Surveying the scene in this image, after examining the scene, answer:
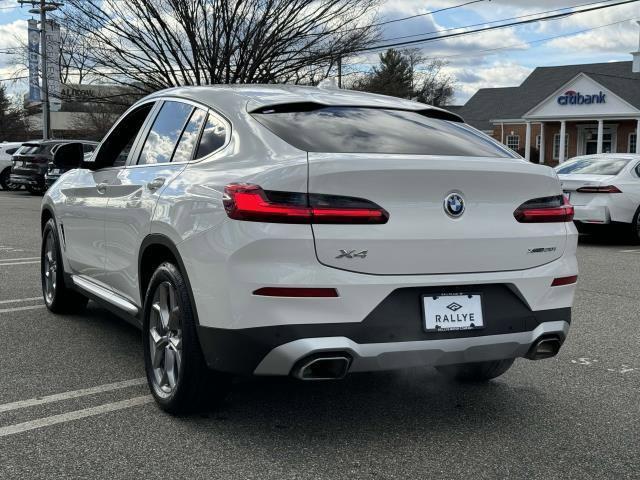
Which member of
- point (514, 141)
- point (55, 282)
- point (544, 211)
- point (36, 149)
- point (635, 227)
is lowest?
point (635, 227)

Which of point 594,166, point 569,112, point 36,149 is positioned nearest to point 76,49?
point 36,149

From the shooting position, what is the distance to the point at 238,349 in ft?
11.6

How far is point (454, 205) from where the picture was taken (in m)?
3.68

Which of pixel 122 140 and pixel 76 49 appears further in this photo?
pixel 76 49

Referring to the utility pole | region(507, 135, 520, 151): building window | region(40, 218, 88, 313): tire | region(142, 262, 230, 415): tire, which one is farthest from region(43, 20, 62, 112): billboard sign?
region(507, 135, 520, 151): building window

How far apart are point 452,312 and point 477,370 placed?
1.17m

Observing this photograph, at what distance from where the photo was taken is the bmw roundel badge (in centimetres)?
367

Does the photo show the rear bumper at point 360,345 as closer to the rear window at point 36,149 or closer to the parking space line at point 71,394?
the parking space line at point 71,394

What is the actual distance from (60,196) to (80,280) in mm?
835

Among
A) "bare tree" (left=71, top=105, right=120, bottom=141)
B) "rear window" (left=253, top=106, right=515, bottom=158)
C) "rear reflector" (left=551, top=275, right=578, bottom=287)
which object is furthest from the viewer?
"bare tree" (left=71, top=105, right=120, bottom=141)

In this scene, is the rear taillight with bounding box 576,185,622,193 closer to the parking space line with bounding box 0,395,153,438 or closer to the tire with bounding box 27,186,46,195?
the parking space line with bounding box 0,395,153,438

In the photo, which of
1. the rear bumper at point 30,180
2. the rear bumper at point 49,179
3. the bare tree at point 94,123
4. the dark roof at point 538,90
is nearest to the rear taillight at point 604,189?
the rear bumper at point 49,179

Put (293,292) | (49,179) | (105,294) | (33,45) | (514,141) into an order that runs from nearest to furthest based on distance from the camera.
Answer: (293,292) < (105,294) < (49,179) < (33,45) < (514,141)

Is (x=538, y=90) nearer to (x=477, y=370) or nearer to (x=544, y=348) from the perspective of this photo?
(x=477, y=370)
